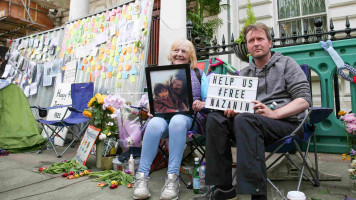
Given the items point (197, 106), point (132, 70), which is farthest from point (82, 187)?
point (132, 70)

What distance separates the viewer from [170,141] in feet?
6.88

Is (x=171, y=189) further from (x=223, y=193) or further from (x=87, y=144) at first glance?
(x=87, y=144)

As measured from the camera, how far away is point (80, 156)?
9.69ft

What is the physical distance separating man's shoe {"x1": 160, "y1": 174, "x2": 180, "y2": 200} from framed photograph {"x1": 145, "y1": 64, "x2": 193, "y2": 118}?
1.98ft

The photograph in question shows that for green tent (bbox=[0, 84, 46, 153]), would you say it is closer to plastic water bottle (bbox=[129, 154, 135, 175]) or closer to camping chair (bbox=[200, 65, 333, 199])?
plastic water bottle (bbox=[129, 154, 135, 175])

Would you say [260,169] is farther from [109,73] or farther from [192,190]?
[109,73]

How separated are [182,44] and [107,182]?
5.36 ft

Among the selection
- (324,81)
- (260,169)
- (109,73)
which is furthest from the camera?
(109,73)

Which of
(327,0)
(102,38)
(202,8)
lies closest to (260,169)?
(102,38)

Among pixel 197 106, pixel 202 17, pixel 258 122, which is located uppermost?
pixel 202 17

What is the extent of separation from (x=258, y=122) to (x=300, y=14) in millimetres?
6021

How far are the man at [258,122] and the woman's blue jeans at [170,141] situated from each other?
38 centimetres

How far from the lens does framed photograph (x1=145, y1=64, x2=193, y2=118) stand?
224 cm

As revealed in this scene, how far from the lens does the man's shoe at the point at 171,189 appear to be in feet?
6.07
